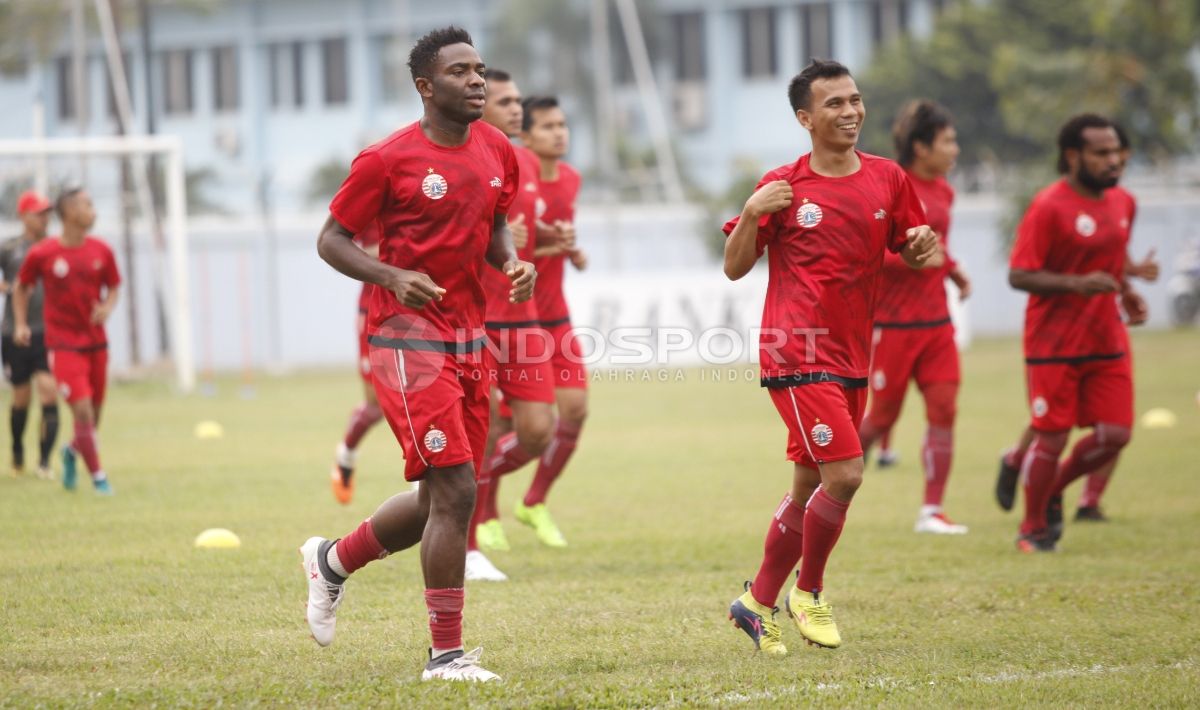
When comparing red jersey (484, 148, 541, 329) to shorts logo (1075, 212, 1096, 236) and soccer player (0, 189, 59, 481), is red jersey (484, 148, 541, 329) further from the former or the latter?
soccer player (0, 189, 59, 481)

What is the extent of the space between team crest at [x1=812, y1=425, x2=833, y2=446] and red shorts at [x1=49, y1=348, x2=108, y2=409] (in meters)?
7.54

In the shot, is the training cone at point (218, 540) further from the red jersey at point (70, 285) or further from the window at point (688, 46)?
the window at point (688, 46)

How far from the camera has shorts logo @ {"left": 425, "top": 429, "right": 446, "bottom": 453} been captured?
5.93 m

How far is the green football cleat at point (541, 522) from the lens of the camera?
9680 mm

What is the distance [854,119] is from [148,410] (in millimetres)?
16989

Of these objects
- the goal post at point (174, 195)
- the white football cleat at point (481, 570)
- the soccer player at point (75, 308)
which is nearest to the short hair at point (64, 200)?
the soccer player at point (75, 308)

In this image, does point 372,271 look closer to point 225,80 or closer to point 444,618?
point 444,618

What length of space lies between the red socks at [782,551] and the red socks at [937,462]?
3.83 meters

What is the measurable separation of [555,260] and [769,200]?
3.36 meters

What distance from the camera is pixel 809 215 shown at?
21.1 ft

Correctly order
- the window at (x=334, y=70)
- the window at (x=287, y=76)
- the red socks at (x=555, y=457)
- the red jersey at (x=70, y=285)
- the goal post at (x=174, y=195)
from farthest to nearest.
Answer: the window at (x=287, y=76) < the window at (x=334, y=70) < the goal post at (x=174, y=195) < the red jersey at (x=70, y=285) < the red socks at (x=555, y=457)

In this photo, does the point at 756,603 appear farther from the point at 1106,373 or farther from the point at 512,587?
the point at 1106,373

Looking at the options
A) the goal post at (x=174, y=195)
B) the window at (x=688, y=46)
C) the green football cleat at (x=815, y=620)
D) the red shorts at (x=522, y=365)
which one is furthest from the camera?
the window at (x=688, y=46)

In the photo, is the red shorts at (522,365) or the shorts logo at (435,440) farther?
the red shorts at (522,365)
